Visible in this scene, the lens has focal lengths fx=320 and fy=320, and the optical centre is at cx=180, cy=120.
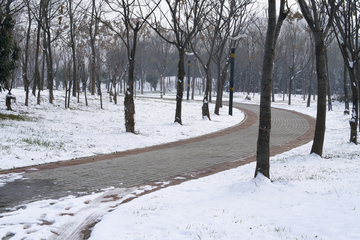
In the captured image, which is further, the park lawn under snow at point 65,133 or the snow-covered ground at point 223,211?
the park lawn under snow at point 65,133

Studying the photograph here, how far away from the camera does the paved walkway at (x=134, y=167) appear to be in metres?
6.33

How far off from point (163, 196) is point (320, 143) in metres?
5.28

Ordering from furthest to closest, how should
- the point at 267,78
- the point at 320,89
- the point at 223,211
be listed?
the point at 320,89, the point at 267,78, the point at 223,211

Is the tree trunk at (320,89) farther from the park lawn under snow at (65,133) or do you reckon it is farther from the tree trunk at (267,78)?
the park lawn under snow at (65,133)

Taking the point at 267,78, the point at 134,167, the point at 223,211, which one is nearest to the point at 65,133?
the point at 134,167

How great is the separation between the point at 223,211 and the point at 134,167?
13.0 ft

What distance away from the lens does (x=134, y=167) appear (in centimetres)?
841

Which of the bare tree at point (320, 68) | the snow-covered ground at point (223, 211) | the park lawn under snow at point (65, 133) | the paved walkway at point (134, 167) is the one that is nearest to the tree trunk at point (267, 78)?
the snow-covered ground at point (223, 211)

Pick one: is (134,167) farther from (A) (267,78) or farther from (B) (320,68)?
(B) (320,68)

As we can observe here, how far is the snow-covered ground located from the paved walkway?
631 millimetres

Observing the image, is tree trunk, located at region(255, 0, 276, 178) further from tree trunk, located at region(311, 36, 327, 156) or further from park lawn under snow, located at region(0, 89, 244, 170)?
park lawn under snow, located at region(0, 89, 244, 170)

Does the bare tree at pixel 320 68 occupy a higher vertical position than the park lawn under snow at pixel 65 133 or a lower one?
higher

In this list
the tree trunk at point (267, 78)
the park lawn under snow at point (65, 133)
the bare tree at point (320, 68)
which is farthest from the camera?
the park lawn under snow at point (65, 133)

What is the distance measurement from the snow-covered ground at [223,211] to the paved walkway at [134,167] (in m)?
0.63
